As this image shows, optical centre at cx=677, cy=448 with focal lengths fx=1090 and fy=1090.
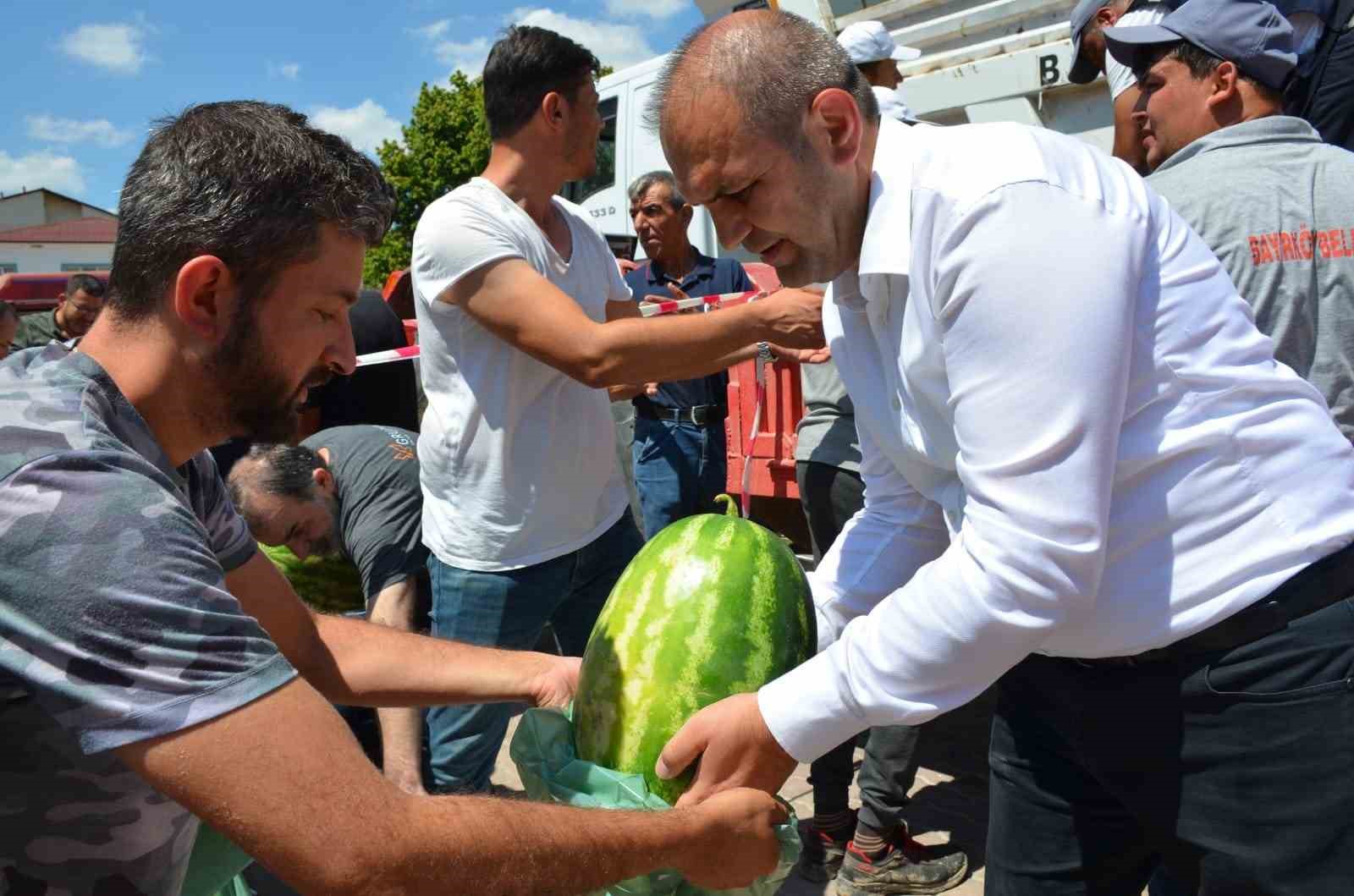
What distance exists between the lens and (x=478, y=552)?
317 cm

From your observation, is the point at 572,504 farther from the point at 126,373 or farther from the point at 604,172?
the point at 604,172

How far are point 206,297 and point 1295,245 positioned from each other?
225 cm

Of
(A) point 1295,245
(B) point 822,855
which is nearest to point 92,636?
(A) point 1295,245

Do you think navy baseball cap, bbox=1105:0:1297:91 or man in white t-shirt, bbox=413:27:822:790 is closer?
navy baseball cap, bbox=1105:0:1297:91

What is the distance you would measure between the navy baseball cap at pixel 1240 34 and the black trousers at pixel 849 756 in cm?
167

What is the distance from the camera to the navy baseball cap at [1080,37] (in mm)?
4125

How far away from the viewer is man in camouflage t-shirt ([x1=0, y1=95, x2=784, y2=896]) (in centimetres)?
129

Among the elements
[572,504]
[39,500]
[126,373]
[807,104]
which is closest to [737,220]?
[807,104]

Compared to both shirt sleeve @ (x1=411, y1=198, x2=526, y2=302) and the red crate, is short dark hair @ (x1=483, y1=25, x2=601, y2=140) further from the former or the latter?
the red crate

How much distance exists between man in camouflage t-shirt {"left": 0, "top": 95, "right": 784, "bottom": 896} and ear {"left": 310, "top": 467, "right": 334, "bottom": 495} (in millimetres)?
2171

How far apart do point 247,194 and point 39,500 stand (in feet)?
1.75

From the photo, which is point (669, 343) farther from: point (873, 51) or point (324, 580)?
point (873, 51)

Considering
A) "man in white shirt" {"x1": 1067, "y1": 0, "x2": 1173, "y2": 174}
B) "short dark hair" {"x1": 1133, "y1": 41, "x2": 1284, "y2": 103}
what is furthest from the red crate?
"short dark hair" {"x1": 1133, "y1": 41, "x2": 1284, "y2": 103}

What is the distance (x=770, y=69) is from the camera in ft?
5.64
